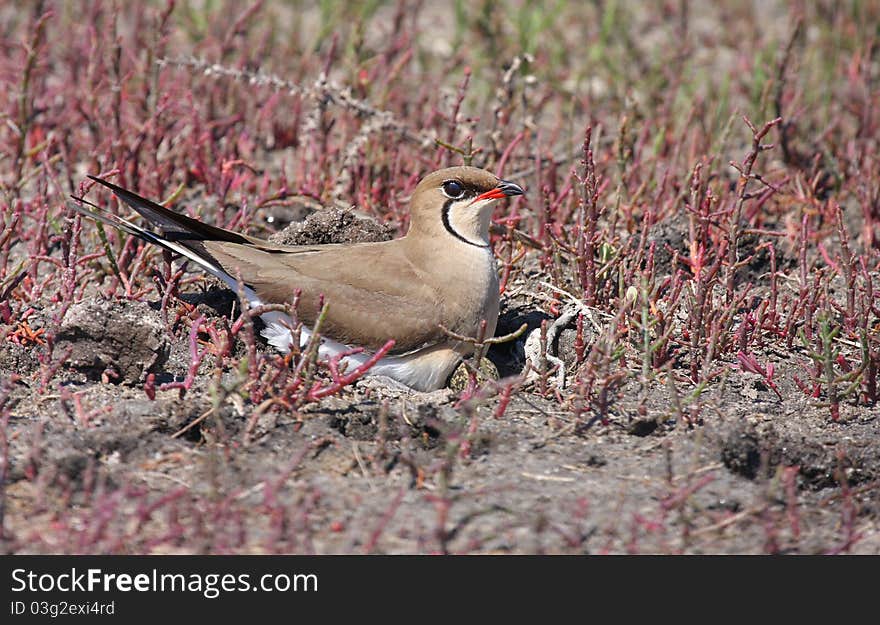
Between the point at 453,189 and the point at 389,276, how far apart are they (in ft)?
1.44

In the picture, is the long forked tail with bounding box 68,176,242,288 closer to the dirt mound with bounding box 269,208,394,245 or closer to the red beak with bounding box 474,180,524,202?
the dirt mound with bounding box 269,208,394,245

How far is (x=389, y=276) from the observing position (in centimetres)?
444

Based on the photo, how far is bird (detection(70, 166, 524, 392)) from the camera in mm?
4348

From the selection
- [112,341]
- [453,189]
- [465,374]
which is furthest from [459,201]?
[112,341]

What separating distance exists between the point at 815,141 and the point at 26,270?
406 cm

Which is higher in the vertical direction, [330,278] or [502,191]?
[502,191]

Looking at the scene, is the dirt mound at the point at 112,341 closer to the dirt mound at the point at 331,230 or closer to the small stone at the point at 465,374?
the dirt mound at the point at 331,230

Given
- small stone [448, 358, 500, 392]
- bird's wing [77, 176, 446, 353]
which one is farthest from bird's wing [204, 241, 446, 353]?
small stone [448, 358, 500, 392]

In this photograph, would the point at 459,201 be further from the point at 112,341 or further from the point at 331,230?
the point at 112,341

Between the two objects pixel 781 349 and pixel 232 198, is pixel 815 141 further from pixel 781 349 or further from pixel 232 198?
pixel 232 198

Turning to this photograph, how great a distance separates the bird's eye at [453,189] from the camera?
4.58 meters

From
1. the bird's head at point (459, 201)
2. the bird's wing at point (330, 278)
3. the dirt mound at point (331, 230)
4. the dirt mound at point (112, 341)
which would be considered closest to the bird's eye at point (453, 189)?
the bird's head at point (459, 201)
